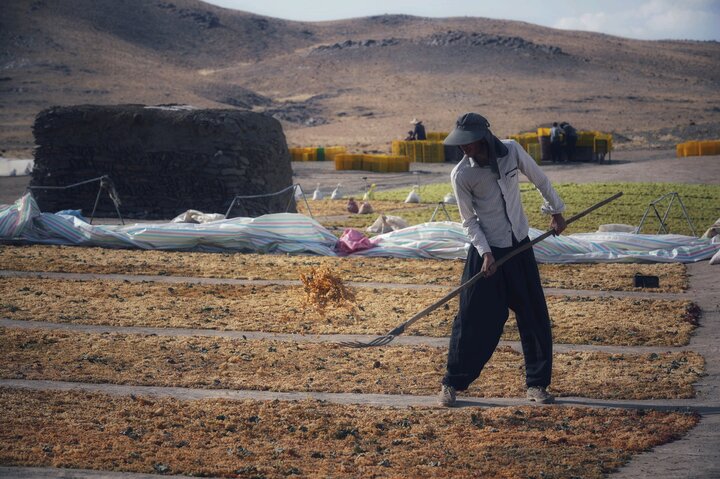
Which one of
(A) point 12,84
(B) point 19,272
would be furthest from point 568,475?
(A) point 12,84

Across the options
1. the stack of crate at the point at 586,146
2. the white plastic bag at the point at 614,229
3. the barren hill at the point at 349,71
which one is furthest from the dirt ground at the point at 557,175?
the white plastic bag at the point at 614,229

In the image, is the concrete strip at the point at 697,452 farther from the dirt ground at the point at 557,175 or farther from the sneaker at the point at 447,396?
the dirt ground at the point at 557,175

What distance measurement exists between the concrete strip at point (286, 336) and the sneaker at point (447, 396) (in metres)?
1.75

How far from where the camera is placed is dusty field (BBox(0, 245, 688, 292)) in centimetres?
1199

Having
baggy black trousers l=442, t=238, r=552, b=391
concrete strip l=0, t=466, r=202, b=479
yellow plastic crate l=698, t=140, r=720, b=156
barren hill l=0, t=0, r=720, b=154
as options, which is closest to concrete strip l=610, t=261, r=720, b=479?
baggy black trousers l=442, t=238, r=552, b=391

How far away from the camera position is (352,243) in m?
14.2

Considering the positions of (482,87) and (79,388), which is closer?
(79,388)

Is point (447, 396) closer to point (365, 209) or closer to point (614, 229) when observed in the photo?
point (614, 229)

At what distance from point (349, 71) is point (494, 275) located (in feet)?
252

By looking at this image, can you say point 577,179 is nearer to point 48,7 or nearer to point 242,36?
point 48,7

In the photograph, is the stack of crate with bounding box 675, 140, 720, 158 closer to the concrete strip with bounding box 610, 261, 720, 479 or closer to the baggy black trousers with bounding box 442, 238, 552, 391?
the concrete strip with bounding box 610, 261, 720, 479

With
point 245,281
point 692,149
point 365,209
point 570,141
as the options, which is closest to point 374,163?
point 570,141

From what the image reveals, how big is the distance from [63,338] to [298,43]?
9158cm

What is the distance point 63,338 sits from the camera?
8781mm
